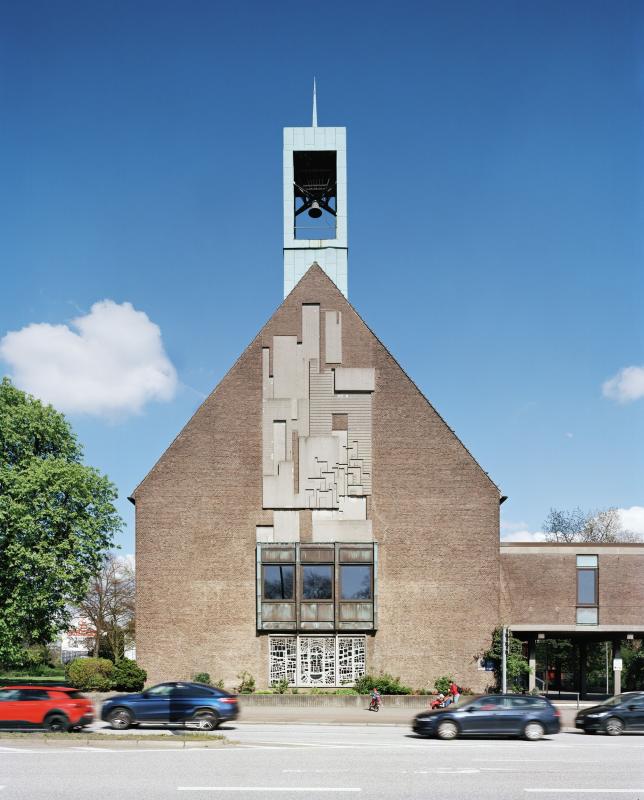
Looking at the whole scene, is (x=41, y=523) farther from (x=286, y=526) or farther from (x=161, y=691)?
(x=161, y=691)

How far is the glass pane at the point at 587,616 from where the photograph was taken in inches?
1663

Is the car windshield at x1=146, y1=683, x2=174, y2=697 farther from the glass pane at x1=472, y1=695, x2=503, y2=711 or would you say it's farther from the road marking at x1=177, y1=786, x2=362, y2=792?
the road marking at x1=177, y1=786, x2=362, y2=792

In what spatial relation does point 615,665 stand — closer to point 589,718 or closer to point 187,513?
point 589,718

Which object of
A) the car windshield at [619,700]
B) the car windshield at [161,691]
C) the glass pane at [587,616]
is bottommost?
the car windshield at [619,700]

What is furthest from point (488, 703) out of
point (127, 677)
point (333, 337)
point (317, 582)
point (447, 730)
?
point (333, 337)

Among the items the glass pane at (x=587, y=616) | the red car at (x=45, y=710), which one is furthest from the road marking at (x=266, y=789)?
the glass pane at (x=587, y=616)

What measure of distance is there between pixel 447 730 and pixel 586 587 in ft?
58.0

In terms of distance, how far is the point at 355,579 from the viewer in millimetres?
42531

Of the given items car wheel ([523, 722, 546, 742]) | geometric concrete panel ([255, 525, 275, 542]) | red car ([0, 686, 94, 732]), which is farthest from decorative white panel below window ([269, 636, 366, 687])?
red car ([0, 686, 94, 732])

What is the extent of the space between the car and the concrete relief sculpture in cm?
1470

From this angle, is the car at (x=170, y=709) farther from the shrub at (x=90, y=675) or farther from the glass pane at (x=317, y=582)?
the glass pane at (x=317, y=582)

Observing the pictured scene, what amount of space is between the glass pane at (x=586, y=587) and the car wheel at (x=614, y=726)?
13405mm

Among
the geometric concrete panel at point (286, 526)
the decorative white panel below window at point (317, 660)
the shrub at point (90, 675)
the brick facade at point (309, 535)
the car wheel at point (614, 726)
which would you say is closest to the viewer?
the car wheel at point (614, 726)

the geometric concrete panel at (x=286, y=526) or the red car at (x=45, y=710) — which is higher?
the geometric concrete panel at (x=286, y=526)
